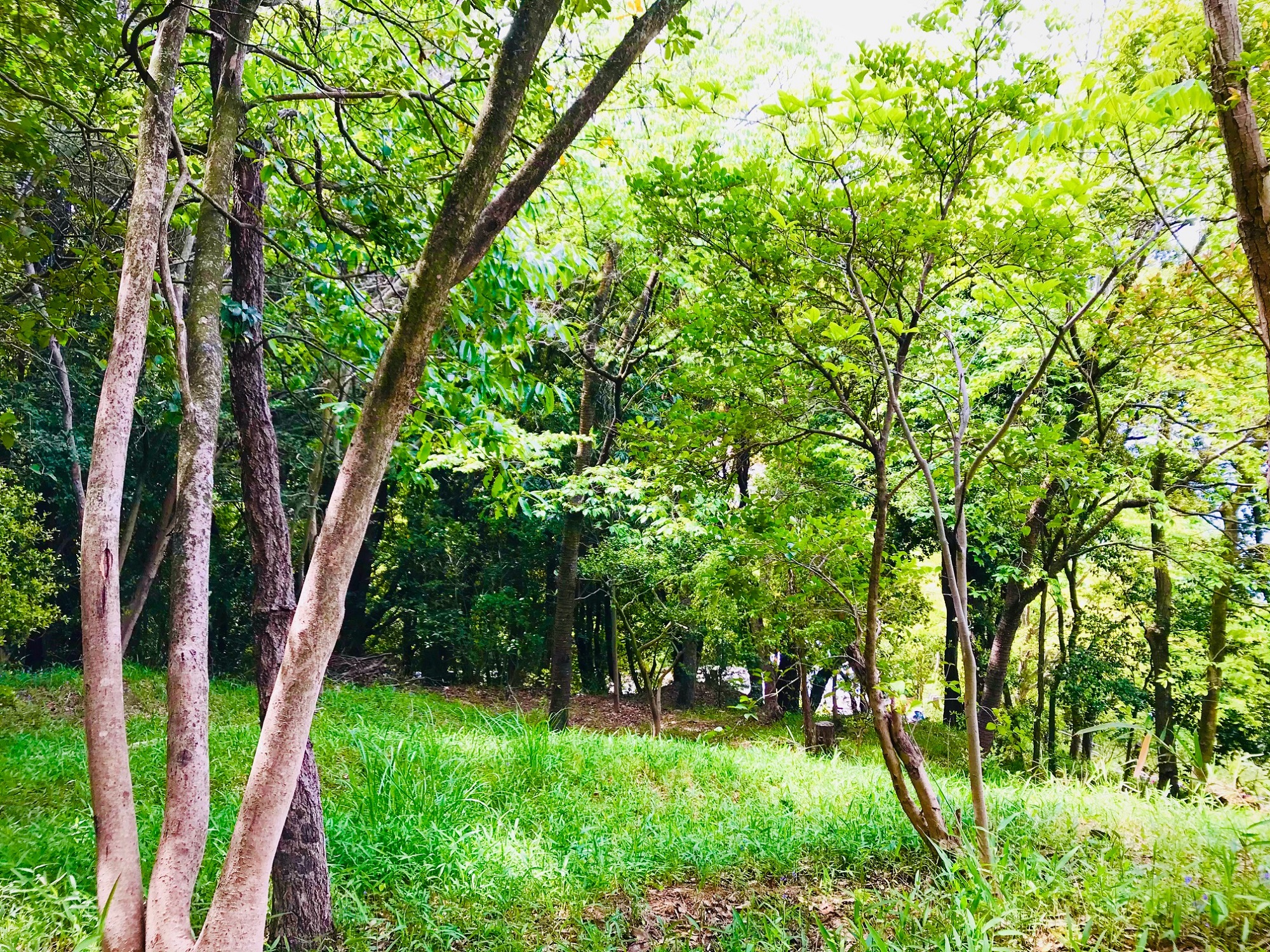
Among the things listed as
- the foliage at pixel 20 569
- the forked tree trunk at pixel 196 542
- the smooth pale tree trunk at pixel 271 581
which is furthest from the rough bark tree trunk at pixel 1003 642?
the foliage at pixel 20 569

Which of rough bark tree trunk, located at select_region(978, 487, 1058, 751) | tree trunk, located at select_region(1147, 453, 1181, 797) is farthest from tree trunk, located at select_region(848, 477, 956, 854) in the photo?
tree trunk, located at select_region(1147, 453, 1181, 797)

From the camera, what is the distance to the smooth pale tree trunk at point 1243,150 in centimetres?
226

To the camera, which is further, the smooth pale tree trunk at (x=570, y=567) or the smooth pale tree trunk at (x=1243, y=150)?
the smooth pale tree trunk at (x=570, y=567)

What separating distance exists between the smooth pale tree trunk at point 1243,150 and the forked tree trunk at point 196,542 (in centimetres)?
361

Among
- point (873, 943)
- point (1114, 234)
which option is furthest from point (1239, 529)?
point (873, 943)

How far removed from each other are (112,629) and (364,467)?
43.8 inches

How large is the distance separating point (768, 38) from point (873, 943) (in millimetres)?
10246

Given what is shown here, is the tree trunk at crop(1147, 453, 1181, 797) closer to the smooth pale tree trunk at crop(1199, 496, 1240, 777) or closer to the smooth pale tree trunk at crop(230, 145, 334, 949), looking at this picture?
the smooth pale tree trunk at crop(1199, 496, 1240, 777)

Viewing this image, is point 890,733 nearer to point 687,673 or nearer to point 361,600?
point 687,673

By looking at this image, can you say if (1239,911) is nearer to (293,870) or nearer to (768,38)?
(293,870)

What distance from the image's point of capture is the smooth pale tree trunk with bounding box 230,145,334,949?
301 centimetres

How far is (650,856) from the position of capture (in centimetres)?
397

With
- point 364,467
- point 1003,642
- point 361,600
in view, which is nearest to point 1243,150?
point 364,467

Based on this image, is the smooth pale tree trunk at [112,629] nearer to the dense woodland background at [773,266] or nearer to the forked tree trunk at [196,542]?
the forked tree trunk at [196,542]
